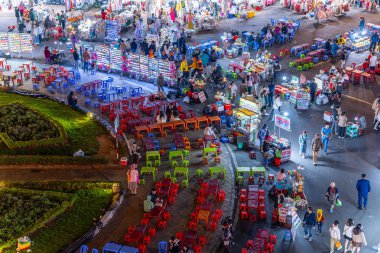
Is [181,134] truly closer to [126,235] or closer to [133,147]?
[133,147]

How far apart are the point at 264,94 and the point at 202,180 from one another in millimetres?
9390

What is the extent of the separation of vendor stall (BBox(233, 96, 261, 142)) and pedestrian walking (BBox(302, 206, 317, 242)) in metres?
8.26

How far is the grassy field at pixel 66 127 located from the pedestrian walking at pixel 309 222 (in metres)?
11.4

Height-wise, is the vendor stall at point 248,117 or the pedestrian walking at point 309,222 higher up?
the vendor stall at point 248,117

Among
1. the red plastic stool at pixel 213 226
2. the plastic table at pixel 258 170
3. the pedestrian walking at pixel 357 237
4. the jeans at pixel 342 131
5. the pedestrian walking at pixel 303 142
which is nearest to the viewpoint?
the pedestrian walking at pixel 357 237

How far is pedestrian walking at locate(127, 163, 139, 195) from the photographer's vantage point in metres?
25.8

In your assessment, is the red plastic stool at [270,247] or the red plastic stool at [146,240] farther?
the red plastic stool at [146,240]

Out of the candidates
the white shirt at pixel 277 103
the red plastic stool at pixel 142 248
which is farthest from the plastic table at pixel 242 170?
the white shirt at pixel 277 103

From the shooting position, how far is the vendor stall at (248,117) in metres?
31.1

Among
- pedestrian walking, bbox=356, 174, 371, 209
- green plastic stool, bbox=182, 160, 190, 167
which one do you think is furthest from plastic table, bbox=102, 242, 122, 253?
pedestrian walking, bbox=356, 174, 371, 209

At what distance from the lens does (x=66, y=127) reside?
3150 centimetres

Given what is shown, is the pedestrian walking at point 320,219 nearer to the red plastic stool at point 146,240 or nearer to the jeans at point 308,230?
the jeans at point 308,230

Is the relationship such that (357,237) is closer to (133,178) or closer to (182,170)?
(182,170)

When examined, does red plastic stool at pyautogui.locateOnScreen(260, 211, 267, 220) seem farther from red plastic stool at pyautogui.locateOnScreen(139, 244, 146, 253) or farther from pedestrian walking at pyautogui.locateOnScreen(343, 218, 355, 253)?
red plastic stool at pyautogui.locateOnScreen(139, 244, 146, 253)
